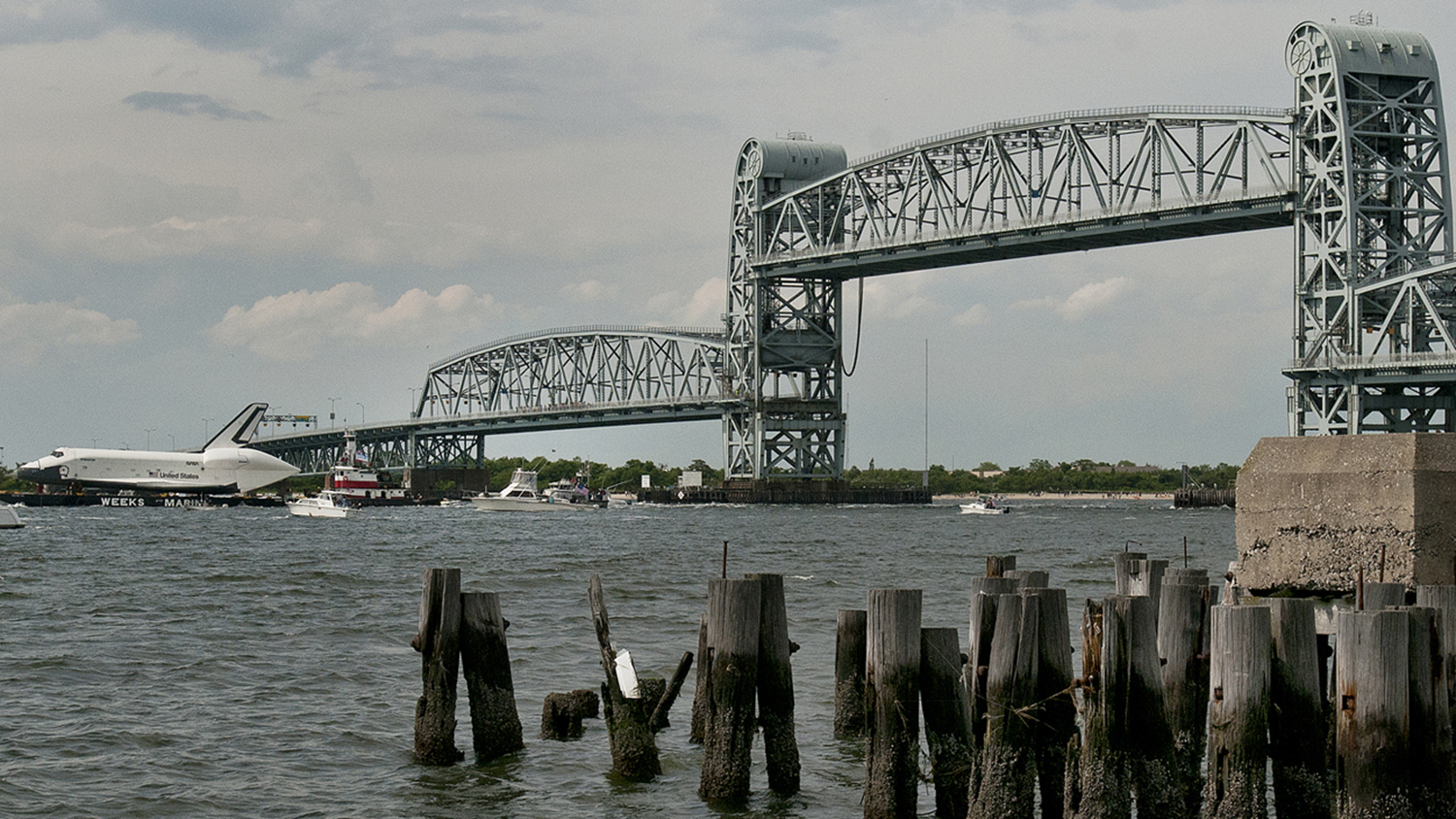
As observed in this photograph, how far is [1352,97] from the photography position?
87625 millimetres

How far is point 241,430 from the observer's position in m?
149

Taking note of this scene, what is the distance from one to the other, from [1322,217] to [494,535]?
4910 cm

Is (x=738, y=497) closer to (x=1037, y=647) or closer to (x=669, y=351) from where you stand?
(x=669, y=351)

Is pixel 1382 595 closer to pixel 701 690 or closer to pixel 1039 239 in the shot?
pixel 701 690

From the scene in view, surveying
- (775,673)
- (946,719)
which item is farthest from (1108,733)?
(775,673)

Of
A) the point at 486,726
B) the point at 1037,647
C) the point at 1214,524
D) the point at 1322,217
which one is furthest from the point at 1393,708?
the point at 1322,217

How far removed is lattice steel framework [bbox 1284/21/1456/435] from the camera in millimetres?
84125

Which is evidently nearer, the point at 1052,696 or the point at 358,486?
the point at 1052,696

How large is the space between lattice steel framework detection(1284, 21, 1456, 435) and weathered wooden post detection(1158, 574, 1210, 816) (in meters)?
77.6

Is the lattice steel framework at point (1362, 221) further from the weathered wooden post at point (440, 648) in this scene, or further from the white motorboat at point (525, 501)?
the weathered wooden post at point (440, 648)

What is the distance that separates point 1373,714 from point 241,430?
14866 centimetres

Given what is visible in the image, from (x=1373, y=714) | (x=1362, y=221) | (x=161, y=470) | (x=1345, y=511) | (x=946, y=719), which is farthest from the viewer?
(x=161, y=470)

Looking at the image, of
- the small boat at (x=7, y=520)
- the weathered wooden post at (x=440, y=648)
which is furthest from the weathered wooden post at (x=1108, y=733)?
the small boat at (x=7, y=520)

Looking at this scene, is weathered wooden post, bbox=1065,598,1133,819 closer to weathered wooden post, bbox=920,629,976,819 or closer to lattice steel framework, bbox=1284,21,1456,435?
weathered wooden post, bbox=920,629,976,819
